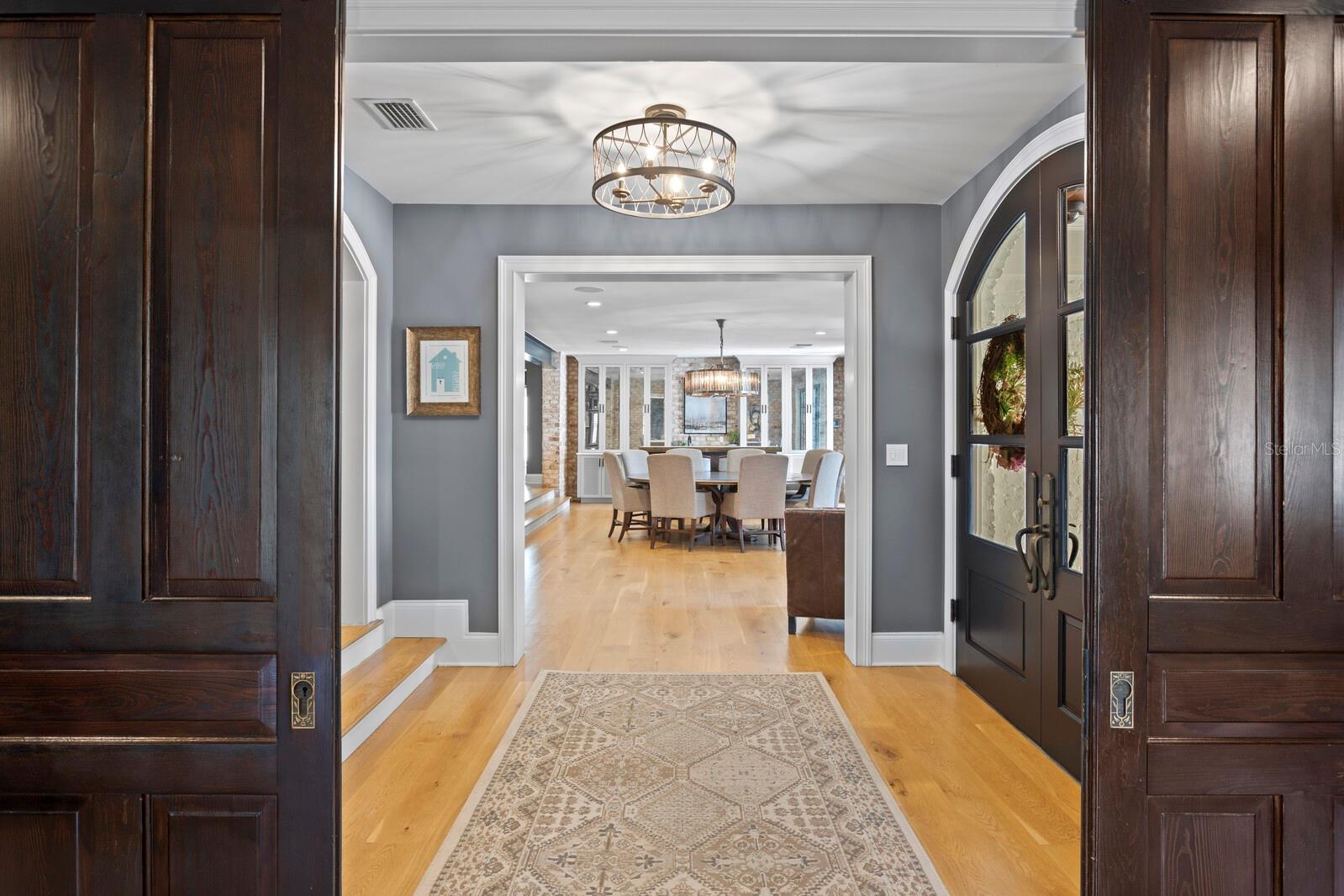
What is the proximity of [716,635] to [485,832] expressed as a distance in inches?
88.0

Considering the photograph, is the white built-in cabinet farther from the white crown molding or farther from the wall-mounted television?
the white crown molding

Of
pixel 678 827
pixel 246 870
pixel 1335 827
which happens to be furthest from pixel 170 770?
pixel 1335 827

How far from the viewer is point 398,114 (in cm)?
260

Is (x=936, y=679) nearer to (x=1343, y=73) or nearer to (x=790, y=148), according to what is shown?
(x=790, y=148)

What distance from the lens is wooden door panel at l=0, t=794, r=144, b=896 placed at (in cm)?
118

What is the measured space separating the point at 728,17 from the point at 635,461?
7956 mm

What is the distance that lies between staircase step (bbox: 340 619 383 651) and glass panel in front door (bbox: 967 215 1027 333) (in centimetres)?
320

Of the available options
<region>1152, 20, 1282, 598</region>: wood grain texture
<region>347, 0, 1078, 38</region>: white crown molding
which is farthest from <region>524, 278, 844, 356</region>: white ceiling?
<region>1152, 20, 1282, 598</region>: wood grain texture

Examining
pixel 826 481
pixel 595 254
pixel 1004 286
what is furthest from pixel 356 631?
pixel 826 481

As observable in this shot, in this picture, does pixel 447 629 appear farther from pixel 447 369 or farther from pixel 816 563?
pixel 816 563

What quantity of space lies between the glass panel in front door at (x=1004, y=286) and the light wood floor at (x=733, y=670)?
1.73 m

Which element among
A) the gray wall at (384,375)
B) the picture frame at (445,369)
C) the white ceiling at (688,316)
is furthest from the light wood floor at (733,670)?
the white ceiling at (688,316)

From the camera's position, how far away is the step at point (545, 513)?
822cm

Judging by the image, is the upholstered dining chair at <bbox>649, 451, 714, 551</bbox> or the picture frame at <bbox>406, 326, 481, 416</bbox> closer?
the picture frame at <bbox>406, 326, 481, 416</bbox>
